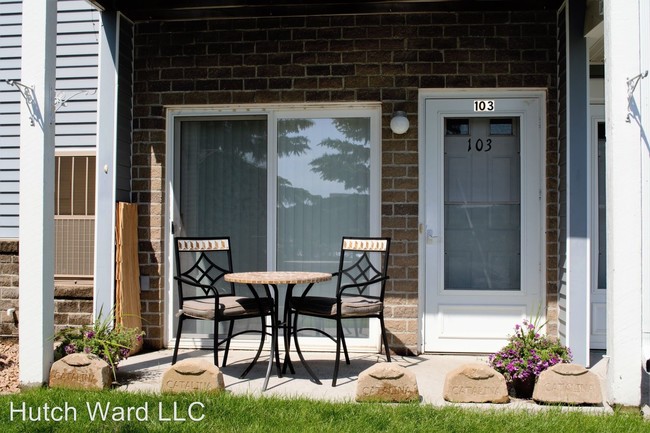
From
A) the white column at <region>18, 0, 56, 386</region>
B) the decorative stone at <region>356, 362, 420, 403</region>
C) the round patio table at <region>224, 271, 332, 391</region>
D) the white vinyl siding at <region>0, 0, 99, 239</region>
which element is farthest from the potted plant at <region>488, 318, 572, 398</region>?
the white vinyl siding at <region>0, 0, 99, 239</region>

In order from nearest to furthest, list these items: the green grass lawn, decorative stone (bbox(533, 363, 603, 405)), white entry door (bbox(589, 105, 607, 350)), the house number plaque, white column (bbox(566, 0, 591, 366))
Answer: the green grass lawn, decorative stone (bbox(533, 363, 603, 405)), white column (bbox(566, 0, 591, 366)), the house number plaque, white entry door (bbox(589, 105, 607, 350))

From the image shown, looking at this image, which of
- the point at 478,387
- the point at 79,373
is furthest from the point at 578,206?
the point at 79,373

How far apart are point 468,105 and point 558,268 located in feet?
4.82


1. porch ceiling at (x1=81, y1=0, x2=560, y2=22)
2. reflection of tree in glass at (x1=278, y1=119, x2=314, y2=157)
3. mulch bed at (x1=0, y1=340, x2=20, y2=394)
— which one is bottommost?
mulch bed at (x1=0, y1=340, x2=20, y2=394)

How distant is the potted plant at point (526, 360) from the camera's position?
3715mm

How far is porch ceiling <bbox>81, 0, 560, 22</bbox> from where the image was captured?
480 centimetres

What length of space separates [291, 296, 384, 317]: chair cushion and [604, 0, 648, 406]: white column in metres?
1.51

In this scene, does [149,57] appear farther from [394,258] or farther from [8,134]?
[394,258]

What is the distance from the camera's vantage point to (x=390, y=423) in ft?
10.4

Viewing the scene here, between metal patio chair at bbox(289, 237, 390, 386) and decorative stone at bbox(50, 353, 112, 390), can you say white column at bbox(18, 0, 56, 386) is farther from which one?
metal patio chair at bbox(289, 237, 390, 386)

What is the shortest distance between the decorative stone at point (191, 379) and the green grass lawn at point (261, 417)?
84 mm

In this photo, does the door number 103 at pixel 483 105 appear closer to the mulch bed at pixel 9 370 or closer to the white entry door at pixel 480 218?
the white entry door at pixel 480 218

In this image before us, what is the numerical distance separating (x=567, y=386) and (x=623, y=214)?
1.02m

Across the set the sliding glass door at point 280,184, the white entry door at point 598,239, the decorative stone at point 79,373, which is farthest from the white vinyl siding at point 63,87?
the white entry door at point 598,239
